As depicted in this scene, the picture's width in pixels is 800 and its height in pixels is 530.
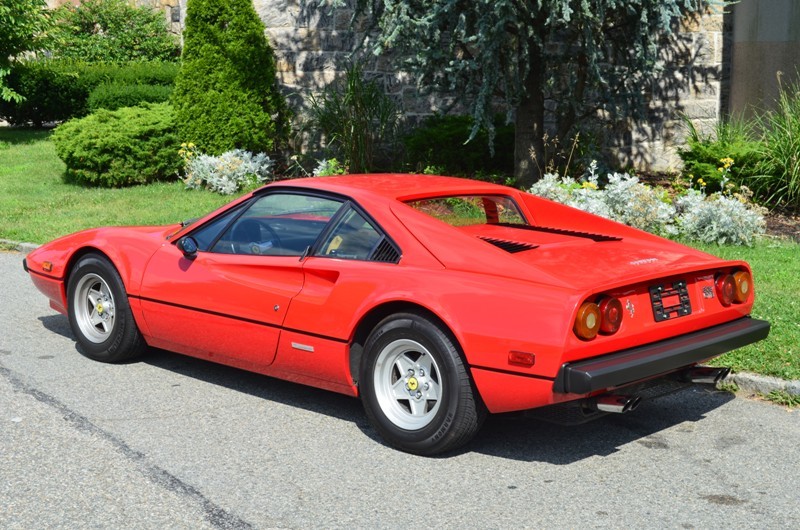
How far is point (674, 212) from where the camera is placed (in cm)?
1066

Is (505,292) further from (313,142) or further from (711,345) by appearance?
(313,142)

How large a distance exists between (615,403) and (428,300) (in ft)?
3.23

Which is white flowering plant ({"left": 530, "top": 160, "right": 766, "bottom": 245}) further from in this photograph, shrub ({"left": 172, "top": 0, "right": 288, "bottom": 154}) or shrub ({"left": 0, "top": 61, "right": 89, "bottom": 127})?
shrub ({"left": 0, "top": 61, "right": 89, "bottom": 127})

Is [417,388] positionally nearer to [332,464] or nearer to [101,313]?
[332,464]

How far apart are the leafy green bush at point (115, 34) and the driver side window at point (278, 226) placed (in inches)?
790

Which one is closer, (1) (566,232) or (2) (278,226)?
(2) (278,226)

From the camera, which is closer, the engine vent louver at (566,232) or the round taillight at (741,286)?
the round taillight at (741,286)

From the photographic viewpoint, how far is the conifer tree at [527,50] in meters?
11.8

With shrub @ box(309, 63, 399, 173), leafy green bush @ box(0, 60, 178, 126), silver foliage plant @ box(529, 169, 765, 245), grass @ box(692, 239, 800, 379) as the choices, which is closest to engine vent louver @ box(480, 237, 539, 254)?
grass @ box(692, 239, 800, 379)

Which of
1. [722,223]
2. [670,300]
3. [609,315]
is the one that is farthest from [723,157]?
[609,315]

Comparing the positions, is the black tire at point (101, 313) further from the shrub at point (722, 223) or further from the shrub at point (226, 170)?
the shrub at point (226, 170)

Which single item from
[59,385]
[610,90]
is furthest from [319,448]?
[610,90]

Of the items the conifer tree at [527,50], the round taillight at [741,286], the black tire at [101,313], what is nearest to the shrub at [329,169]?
the conifer tree at [527,50]

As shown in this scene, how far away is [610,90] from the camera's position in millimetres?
13375
